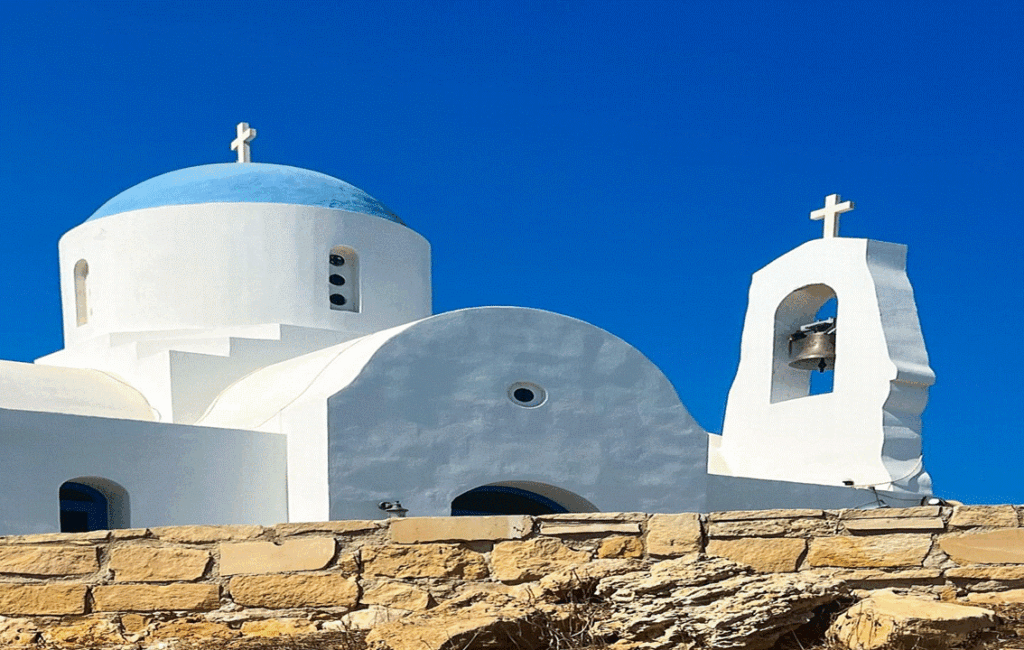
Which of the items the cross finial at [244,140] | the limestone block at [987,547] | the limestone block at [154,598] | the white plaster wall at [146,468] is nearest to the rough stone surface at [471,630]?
the limestone block at [154,598]

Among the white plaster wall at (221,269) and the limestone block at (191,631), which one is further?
the white plaster wall at (221,269)

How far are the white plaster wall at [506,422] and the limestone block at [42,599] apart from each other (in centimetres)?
496

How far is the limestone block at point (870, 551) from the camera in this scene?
3900 mm

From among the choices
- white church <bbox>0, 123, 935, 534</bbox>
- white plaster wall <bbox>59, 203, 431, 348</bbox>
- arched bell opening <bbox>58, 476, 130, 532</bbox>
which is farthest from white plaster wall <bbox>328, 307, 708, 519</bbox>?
white plaster wall <bbox>59, 203, 431, 348</bbox>

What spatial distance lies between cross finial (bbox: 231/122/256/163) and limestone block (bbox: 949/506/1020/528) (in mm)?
11387

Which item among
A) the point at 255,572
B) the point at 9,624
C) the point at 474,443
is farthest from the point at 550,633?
the point at 474,443

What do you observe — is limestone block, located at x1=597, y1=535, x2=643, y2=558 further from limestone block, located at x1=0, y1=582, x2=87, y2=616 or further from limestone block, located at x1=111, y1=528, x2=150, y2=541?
limestone block, located at x1=0, y1=582, x2=87, y2=616

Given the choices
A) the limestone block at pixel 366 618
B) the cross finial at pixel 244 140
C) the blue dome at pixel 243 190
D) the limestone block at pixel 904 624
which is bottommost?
the limestone block at pixel 904 624

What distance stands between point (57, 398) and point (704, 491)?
5.59 m

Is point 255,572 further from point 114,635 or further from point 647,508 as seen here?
point 647,508

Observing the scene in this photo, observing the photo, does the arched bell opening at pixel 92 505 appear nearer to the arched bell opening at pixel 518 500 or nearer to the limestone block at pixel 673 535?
the arched bell opening at pixel 518 500

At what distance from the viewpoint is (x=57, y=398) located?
1075 cm

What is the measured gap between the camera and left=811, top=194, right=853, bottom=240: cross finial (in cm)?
1227

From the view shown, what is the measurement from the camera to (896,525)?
3936 mm
